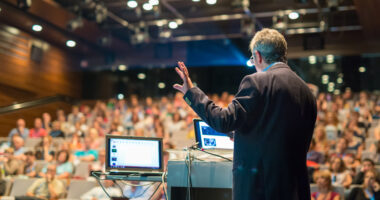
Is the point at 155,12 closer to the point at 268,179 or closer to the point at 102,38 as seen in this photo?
the point at 102,38

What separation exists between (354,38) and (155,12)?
5.08m

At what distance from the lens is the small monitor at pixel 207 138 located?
8.21 feet

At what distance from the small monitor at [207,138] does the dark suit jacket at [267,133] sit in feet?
2.56

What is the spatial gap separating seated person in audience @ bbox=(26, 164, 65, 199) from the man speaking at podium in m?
4.06

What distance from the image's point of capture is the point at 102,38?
10.2 meters

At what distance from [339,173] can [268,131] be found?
4252mm

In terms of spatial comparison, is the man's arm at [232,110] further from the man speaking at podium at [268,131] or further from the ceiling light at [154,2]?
the ceiling light at [154,2]

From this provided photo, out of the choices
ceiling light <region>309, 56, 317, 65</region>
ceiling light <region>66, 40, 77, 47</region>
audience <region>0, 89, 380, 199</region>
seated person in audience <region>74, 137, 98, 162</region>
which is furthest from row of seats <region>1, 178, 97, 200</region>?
ceiling light <region>309, 56, 317, 65</region>

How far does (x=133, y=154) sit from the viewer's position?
9.41 feet

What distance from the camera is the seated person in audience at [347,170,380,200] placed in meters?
4.79

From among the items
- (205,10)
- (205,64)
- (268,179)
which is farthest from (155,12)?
(268,179)

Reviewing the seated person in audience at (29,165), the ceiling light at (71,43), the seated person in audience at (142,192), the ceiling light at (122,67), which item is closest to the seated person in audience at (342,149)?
the seated person in audience at (142,192)

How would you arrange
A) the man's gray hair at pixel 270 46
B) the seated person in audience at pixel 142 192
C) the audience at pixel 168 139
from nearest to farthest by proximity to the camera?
the man's gray hair at pixel 270 46 < the seated person in audience at pixel 142 192 < the audience at pixel 168 139

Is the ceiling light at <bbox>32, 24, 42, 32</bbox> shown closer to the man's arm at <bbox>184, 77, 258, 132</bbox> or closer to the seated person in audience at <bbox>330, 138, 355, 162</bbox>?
the seated person in audience at <bbox>330, 138, 355, 162</bbox>
